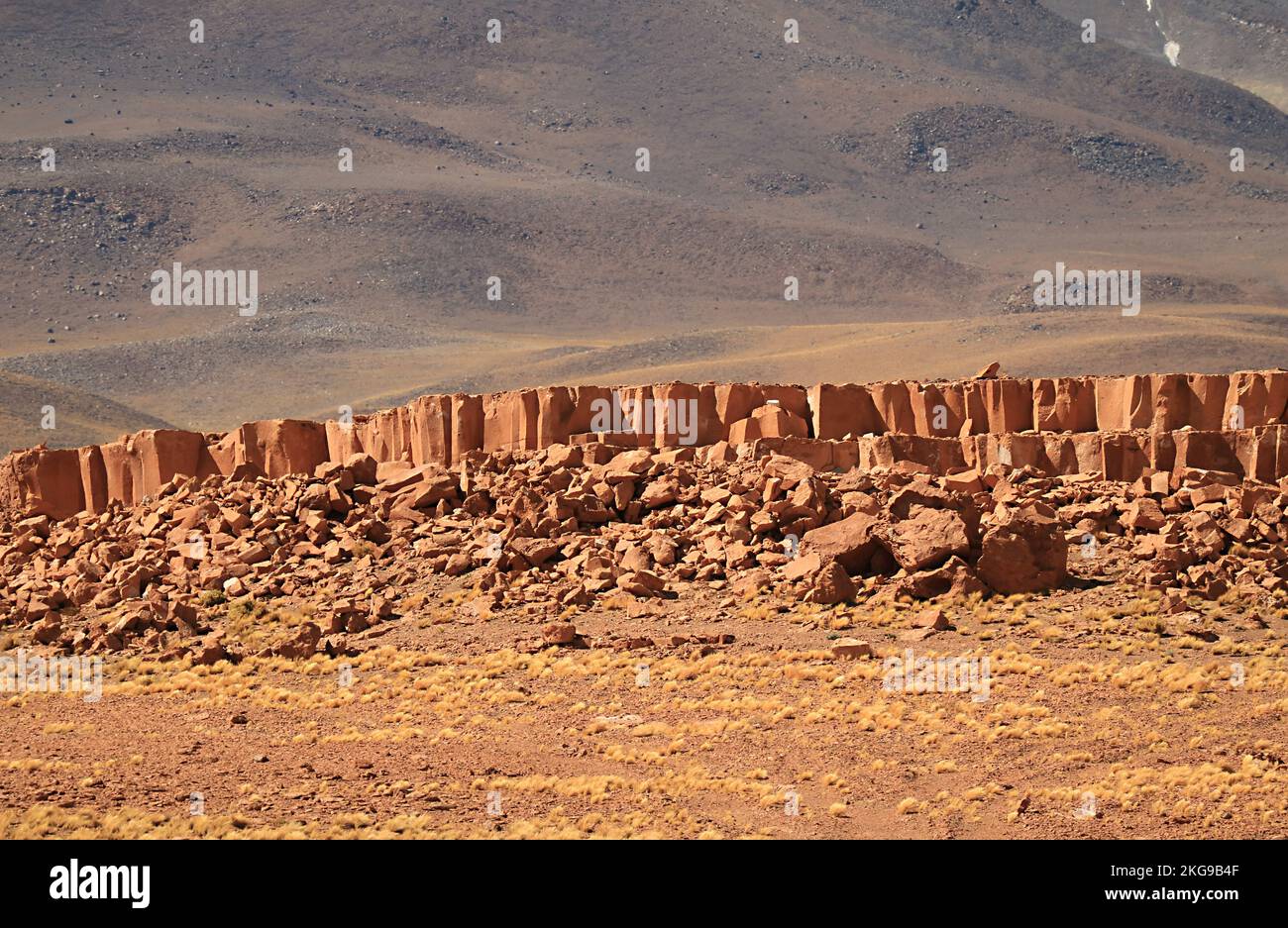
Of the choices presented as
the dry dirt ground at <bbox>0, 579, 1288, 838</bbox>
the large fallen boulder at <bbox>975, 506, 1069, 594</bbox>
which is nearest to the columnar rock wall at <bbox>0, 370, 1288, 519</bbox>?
the large fallen boulder at <bbox>975, 506, 1069, 594</bbox>

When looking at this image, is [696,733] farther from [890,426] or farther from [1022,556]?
[890,426]

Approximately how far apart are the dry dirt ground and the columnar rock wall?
12.2ft

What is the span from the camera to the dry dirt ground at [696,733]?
1656 centimetres

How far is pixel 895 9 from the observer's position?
185375mm

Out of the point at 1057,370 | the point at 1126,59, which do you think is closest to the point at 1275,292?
the point at 1057,370

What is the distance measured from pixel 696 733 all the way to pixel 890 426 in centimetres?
1009

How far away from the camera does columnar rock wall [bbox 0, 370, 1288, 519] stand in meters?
26.3

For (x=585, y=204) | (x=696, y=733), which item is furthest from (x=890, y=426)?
(x=585, y=204)

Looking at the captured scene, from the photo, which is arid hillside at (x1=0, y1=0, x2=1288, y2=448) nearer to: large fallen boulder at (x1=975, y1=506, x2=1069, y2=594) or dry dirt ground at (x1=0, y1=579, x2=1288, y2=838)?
dry dirt ground at (x1=0, y1=579, x2=1288, y2=838)

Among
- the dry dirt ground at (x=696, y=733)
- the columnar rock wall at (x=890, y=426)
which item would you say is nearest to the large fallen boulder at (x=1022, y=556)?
the dry dirt ground at (x=696, y=733)

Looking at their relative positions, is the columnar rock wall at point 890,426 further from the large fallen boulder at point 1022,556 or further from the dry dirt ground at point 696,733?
the dry dirt ground at point 696,733

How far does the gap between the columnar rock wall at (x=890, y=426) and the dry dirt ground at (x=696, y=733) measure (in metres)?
3.73
